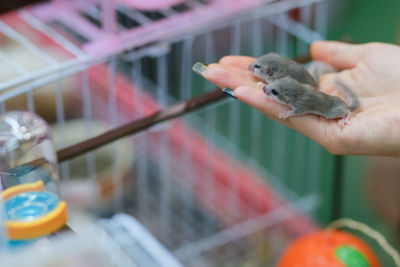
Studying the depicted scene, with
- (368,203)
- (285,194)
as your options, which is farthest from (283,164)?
(368,203)

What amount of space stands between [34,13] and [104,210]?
0.55m

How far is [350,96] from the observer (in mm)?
1173

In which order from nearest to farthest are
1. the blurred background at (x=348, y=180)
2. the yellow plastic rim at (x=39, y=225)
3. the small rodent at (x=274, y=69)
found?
the yellow plastic rim at (x=39, y=225)
the small rodent at (x=274, y=69)
the blurred background at (x=348, y=180)

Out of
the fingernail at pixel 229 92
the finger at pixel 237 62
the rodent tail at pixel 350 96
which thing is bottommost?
the rodent tail at pixel 350 96

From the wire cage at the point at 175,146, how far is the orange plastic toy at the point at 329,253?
0.36 m

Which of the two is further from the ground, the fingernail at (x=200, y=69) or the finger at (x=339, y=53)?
the fingernail at (x=200, y=69)

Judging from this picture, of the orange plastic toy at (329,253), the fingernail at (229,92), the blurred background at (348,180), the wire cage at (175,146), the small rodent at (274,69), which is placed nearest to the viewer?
the fingernail at (229,92)

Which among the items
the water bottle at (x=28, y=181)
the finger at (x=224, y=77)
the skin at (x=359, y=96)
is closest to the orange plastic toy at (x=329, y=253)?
the skin at (x=359, y=96)

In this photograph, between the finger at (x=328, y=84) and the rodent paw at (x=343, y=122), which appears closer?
the rodent paw at (x=343, y=122)

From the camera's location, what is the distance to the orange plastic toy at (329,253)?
1.25 metres

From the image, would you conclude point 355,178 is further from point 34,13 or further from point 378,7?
point 34,13

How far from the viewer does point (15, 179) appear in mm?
1054

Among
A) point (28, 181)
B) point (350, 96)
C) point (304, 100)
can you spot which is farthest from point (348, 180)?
point (28, 181)

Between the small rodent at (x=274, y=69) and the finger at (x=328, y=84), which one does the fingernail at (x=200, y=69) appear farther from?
the finger at (x=328, y=84)
